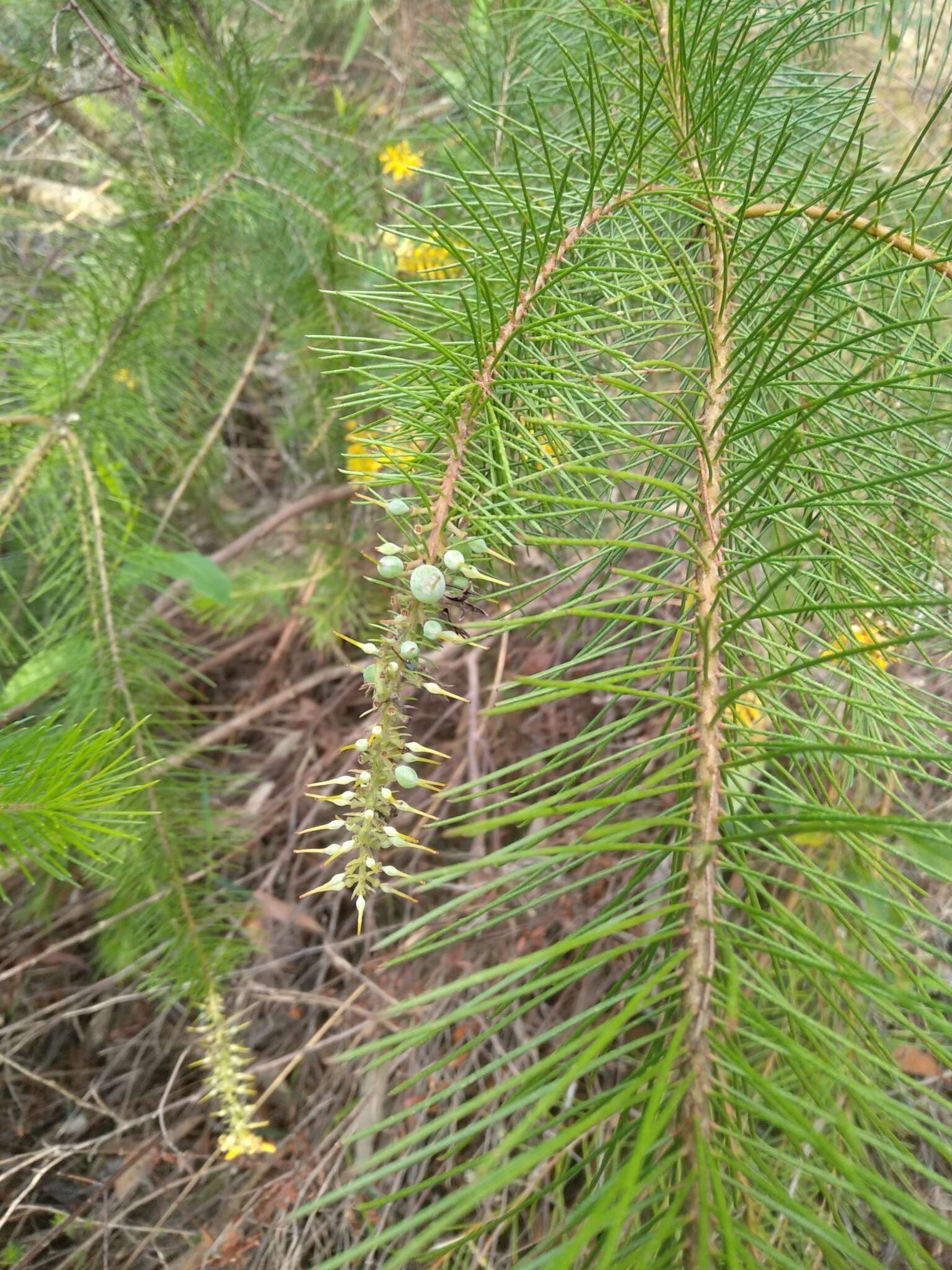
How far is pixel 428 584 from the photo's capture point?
0.42 meters

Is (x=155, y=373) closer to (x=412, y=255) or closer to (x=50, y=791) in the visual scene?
(x=412, y=255)

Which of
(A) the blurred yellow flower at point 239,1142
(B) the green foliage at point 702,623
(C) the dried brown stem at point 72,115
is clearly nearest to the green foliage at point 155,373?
(C) the dried brown stem at point 72,115

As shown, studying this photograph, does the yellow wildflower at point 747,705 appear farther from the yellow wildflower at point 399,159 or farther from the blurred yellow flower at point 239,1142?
the yellow wildflower at point 399,159

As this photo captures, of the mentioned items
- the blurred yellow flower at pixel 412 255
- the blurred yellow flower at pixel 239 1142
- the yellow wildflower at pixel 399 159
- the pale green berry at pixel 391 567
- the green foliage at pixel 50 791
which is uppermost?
the yellow wildflower at pixel 399 159

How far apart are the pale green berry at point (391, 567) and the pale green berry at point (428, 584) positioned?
2 cm

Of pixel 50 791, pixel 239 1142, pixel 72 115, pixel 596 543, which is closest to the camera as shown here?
pixel 596 543

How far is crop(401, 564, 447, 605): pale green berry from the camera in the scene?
42 cm

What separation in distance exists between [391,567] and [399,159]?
135cm

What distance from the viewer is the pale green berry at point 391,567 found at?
444 mm

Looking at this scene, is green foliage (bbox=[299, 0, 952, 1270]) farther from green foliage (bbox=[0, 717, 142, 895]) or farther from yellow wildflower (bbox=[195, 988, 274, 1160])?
yellow wildflower (bbox=[195, 988, 274, 1160])

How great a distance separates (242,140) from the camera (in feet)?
4.03

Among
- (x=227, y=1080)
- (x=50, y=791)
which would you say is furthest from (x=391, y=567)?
(x=227, y=1080)

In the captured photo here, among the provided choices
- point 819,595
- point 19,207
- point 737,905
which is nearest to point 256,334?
point 19,207

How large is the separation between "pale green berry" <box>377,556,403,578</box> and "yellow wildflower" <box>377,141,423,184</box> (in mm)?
1188
